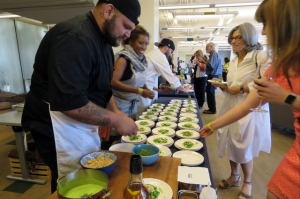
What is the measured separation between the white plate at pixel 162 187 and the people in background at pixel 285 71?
50 cm

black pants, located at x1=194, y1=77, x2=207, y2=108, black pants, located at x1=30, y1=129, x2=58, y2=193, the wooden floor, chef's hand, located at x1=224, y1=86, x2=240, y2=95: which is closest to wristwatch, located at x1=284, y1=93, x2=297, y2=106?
chef's hand, located at x1=224, y1=86, x2=240, y2=95

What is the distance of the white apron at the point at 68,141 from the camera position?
990 millimetres

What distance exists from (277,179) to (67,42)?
44.7 inches

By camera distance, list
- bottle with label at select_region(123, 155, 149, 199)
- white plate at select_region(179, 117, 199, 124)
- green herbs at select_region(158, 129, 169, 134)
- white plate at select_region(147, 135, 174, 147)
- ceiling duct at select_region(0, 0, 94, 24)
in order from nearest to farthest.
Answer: bottle with label at select_region(123, 155, 149, 199), white plate at select_region(147, 135, 174, 147), green herbs at select_region(158, 129, 169, 134), white plate at select_region(179, 117, 199, 124), ceiling duct at select_region(0, 0, 94, 24)

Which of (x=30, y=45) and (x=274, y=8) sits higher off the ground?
(x=30, y=45)

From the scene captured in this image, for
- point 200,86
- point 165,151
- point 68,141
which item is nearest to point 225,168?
point 165,151

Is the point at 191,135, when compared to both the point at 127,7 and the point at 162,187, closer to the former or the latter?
the point at 162,187

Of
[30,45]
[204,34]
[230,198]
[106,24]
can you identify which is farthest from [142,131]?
[204,34]

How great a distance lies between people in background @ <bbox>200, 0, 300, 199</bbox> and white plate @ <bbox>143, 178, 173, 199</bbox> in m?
0.50

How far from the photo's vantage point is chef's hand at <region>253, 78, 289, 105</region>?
78cm

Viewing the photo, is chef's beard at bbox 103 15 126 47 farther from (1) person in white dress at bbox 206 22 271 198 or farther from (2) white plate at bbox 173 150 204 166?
(1) person in white dress at bbox 206 22 271 198

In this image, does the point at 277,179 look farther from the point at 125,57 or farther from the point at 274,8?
the point at 125,57

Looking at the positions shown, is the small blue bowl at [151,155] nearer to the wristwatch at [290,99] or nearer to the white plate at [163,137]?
the white plate at [163,137]

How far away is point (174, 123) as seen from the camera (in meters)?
1.91
